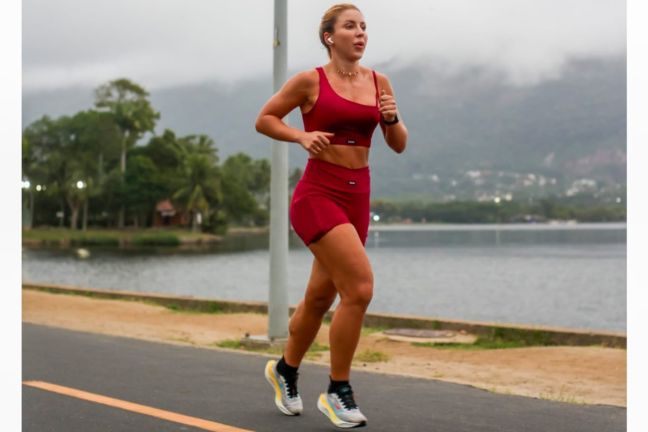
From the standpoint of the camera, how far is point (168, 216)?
444 feet

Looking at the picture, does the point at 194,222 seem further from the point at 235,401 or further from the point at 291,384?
the point at 291,384

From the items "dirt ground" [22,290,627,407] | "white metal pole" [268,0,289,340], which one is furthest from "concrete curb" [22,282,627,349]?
"white metal pole" [268,0,289,340]

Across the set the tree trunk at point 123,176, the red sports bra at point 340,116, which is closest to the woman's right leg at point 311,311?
the red sports bra at point 340,116

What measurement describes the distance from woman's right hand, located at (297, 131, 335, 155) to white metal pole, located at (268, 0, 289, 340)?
4.81 meters

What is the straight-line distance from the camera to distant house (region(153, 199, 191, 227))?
128 metres

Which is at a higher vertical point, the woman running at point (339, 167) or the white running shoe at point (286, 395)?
the woman running at point (339, 167)

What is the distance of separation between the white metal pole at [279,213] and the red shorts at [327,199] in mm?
4635

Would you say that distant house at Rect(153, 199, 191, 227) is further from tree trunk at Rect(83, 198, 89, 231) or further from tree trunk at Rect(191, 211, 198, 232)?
tree trunk at Rect(83, 198, 89, 231)

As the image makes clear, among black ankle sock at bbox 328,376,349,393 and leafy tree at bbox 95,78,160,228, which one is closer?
black ankle sock at bbox 328,376,349,393

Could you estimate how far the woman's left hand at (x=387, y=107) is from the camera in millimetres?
4891

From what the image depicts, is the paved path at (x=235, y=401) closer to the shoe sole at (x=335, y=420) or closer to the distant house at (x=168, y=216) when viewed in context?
the shoe sole at (x=335, y=420)

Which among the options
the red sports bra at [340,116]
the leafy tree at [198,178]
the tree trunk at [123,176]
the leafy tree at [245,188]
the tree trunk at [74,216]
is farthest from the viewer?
the leafy tree at [245,188]
